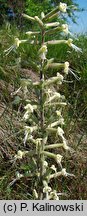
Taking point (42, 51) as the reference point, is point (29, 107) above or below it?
Result: below

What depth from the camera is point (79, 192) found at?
5414 mm

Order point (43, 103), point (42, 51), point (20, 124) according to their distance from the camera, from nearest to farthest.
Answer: point (42, 51) → point (43, 103) → point (20, 124)

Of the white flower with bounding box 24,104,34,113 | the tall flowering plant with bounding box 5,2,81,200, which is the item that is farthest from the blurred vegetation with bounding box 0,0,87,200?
the white flower with bounding box 24,104,34,113

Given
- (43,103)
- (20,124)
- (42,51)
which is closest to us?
(42,51)

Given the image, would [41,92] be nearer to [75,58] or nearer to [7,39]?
[75,58]

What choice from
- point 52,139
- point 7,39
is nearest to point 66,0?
point 7,39

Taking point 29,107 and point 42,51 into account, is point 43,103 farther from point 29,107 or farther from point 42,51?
point 42,51

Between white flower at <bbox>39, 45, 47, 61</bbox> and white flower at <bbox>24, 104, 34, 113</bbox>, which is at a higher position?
white flower at <bbox>39, 45, 47, 61</bbox>

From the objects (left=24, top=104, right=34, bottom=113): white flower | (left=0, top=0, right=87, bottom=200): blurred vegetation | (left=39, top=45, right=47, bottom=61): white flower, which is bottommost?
(left=0, top=0, right=87, bottom=200): blurred vegetation

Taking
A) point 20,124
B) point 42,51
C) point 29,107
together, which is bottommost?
point 20,124

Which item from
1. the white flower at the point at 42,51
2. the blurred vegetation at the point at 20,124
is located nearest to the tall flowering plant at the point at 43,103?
the white flower at the point at 42,51

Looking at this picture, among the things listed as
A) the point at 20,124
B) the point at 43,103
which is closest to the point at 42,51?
the point at 43,103

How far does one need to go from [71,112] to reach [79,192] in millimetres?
1439

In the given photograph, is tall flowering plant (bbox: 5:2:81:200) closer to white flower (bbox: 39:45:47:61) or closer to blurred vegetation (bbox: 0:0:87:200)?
white flower (bbox: 39:45:47:61)
